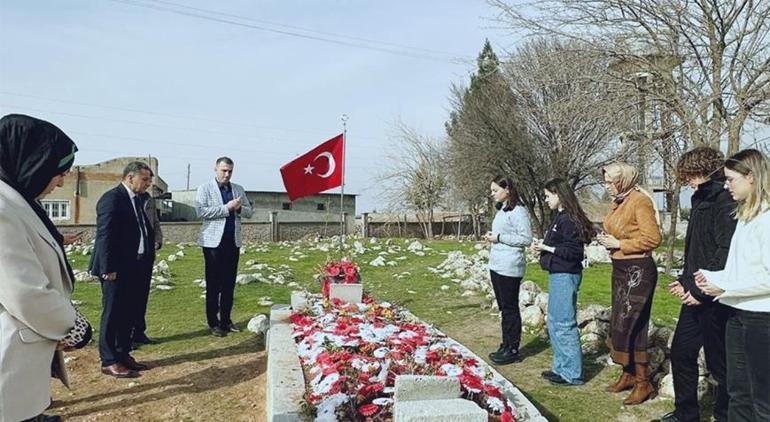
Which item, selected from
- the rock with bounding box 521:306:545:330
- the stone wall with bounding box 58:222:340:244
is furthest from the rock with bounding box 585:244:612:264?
the stone wall with bounding box 58:222:340:244

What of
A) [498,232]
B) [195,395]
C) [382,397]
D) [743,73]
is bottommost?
[195,395]

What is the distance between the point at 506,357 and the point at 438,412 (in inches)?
109

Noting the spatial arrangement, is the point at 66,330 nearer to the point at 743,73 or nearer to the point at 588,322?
the point at 588,322

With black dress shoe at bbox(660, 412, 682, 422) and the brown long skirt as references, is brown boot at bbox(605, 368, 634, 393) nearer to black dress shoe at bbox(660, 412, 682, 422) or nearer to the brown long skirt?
the brown long skirt

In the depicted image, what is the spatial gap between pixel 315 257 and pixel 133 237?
10205 mm

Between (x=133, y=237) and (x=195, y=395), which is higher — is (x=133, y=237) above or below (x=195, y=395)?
above

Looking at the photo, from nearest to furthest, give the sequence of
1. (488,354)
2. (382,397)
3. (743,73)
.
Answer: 1. (382,397)
2. (488,354)
3. (743,73)

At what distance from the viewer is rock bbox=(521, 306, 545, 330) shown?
6527mm

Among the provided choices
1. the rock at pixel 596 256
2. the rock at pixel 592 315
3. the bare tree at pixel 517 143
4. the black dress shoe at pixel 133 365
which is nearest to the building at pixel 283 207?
the bare tree at pixel 517 143

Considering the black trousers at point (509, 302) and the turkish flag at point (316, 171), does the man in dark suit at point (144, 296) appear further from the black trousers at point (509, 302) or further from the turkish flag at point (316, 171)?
the black trousers at point (509, 302)

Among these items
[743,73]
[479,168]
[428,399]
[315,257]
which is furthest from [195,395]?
[479,168]

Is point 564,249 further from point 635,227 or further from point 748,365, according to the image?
point 748,365

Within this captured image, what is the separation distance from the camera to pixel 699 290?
11.4 feet

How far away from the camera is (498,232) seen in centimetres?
520
